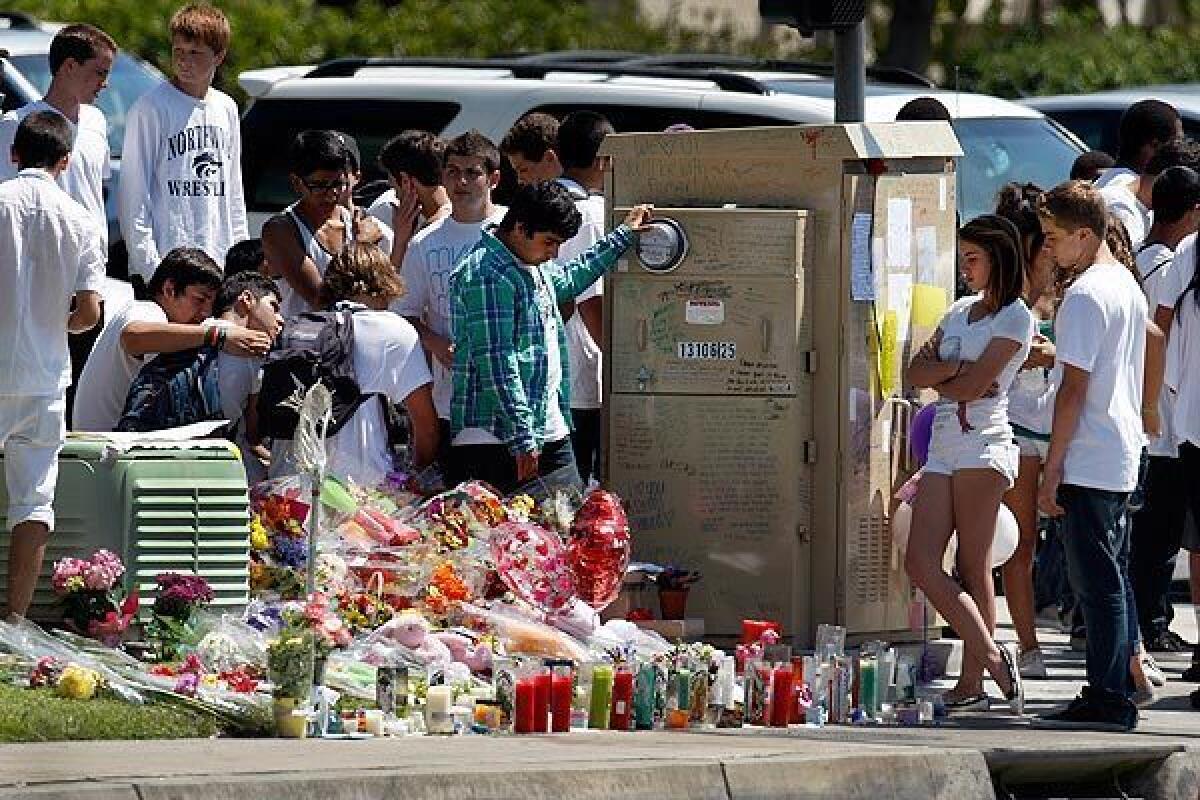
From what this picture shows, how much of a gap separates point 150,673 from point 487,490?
5.46 ft

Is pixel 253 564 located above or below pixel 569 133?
below

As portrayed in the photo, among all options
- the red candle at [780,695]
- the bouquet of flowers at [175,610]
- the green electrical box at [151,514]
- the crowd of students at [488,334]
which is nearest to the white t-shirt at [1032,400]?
the crowd of students at [488,334]

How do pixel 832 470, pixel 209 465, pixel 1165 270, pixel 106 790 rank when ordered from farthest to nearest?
pixel 1165 270, pixel 832 470, pixel 209 465, pixel 106 790

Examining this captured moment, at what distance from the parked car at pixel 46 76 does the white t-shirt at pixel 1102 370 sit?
704cm

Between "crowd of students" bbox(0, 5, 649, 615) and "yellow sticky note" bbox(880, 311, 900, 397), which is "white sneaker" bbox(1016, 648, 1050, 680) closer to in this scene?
"yellow sticky note" bbox(880, 311, 900, 397)

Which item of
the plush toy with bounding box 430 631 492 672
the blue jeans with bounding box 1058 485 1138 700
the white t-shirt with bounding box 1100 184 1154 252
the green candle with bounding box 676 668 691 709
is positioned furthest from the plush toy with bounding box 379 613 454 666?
the white t-shirt with bounding box 1100 184 1154 252

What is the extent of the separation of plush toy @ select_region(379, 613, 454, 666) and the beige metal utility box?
1401mm

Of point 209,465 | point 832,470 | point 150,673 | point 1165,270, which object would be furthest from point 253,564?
point 1165,270

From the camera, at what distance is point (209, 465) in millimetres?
10070

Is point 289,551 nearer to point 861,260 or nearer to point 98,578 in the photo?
point 98,578

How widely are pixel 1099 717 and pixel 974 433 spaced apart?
1.07m

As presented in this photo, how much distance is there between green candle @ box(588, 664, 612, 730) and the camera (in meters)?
9.48

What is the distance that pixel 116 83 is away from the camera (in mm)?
17734

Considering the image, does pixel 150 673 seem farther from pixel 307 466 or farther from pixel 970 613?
pixel 970 613
